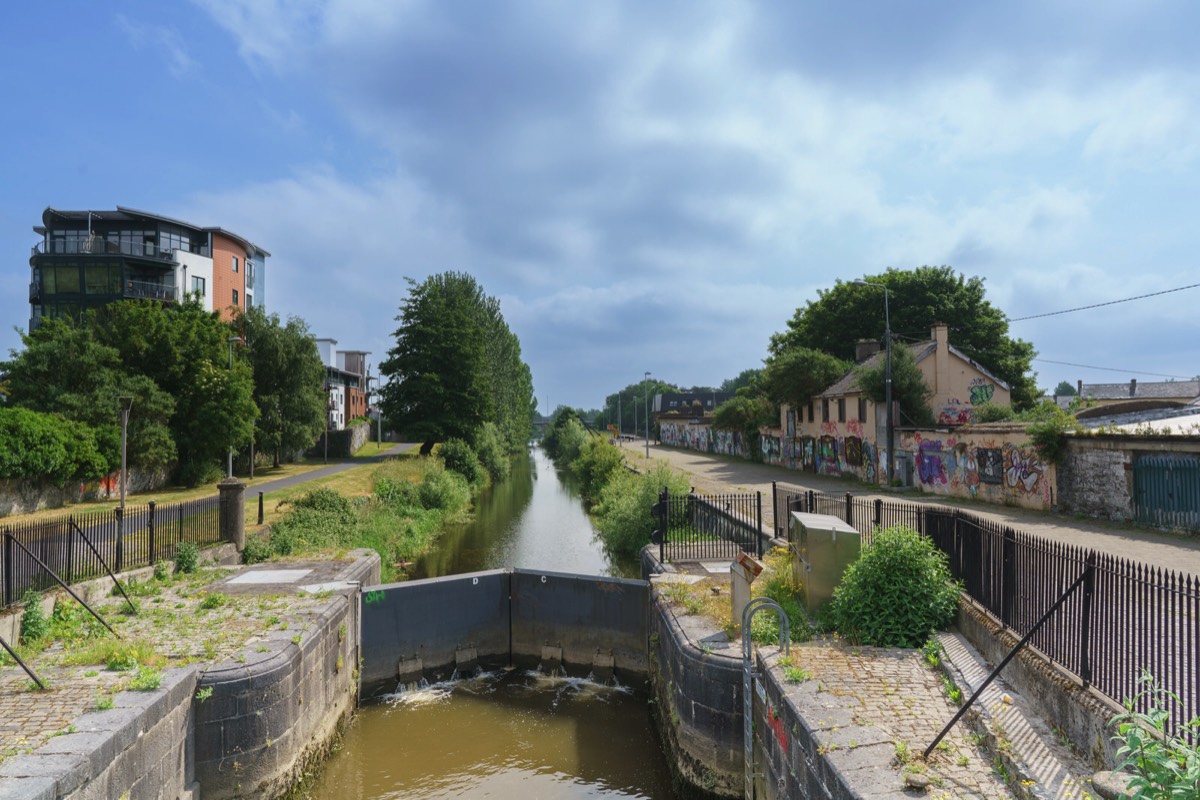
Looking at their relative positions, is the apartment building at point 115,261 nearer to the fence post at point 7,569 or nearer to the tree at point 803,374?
the tree at point 803,374

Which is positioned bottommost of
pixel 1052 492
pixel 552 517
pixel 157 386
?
pixel 552 517

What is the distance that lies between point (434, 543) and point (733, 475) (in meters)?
17.6

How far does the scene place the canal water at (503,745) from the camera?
392 inches

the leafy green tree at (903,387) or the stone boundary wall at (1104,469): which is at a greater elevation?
the leafy green tree at (903,387)

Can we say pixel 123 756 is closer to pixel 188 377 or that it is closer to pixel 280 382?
pixel 188 377

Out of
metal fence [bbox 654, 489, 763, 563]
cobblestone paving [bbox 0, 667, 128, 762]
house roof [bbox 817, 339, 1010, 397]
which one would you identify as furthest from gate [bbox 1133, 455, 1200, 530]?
cobblestone paving [bbox 0, 667, 128, 762]

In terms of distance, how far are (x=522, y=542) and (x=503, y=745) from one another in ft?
49.8

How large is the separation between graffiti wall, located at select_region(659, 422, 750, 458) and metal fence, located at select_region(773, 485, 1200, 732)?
146 feet

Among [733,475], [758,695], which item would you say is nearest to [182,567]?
[758,695]

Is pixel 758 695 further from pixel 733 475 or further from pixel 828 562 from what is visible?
pixel 733 475

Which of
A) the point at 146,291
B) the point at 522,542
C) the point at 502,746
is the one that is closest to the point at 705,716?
the point at 502,746

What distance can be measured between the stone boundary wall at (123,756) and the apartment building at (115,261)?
40.9 meters

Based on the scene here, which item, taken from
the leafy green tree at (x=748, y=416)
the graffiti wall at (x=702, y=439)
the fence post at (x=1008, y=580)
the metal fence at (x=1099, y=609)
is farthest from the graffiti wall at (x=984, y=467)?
the graffiti wall at (x=702, y=439)

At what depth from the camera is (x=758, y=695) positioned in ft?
26.9
